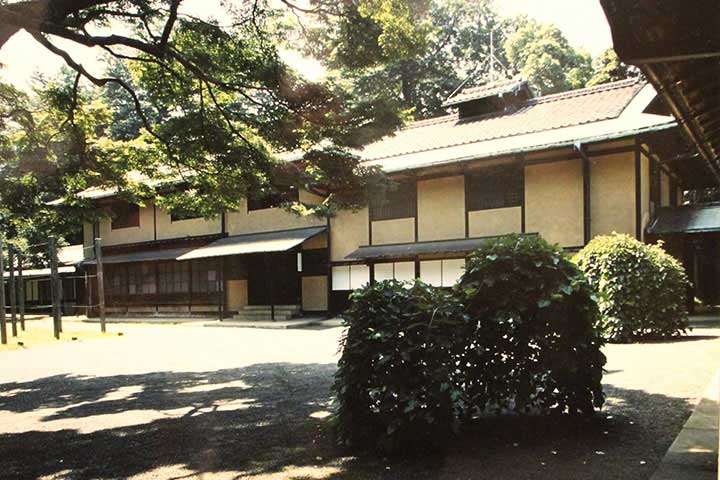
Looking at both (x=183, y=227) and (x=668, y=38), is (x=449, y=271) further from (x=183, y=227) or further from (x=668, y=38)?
(x=668, y=38)

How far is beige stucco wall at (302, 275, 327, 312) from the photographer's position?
20.0m

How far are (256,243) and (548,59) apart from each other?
71.6 feet

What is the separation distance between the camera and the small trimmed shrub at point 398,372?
12.8 feet

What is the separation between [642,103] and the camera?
53.2 feet

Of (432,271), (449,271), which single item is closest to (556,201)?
(449,271)

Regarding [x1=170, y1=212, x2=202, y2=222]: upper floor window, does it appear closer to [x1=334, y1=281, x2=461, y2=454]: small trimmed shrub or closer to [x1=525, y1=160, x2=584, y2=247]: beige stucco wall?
[x1=334, y1=281, x2=461, y2=454]: small trimmed shrub

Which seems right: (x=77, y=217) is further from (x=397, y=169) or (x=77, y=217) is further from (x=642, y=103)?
(x=642, y=103)

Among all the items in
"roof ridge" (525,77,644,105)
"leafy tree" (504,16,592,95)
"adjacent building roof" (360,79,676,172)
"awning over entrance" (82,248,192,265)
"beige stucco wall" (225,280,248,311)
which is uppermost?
"leafy tree" (504,16,592,95)

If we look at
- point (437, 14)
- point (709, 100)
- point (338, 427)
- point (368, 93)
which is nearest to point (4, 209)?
point (368, 93)

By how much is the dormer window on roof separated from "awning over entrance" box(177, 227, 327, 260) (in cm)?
763

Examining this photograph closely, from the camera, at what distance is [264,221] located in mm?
21859

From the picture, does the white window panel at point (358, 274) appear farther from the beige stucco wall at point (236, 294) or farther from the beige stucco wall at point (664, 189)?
the beige stucco wall at point (664, 189)

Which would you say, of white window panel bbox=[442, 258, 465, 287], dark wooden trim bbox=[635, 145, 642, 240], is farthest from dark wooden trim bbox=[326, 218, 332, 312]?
dark wooden trim bbox=[635, 145, 642, 240]

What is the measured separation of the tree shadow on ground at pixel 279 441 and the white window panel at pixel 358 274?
469 inches
